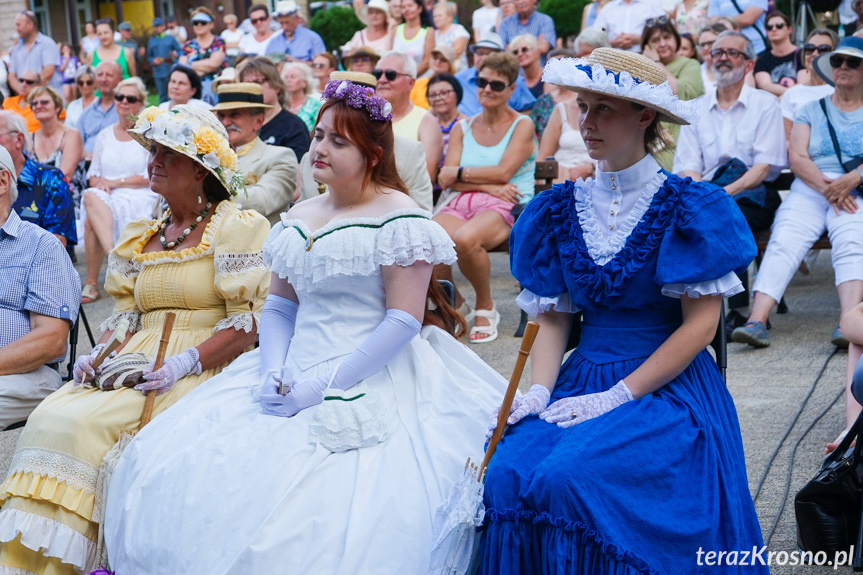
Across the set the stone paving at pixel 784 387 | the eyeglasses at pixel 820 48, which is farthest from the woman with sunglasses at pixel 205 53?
the eyeglasses at pixel 820 48

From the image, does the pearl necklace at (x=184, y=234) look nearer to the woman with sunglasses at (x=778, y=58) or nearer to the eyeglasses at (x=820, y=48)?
the eyeglasses at (x=820, y=48)

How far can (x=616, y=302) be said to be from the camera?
9.25 ft

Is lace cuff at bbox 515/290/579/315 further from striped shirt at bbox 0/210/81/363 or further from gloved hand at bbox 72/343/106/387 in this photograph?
striped shirt at bbox 0/210/81/363

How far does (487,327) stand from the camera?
6.35 meters

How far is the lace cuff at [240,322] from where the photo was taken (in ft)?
12.0

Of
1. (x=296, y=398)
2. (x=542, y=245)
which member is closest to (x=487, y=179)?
(x=542, y=245)

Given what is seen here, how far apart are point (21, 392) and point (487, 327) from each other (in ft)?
10.5

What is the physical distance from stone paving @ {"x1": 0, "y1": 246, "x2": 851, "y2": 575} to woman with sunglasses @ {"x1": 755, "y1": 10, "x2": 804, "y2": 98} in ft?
7.68

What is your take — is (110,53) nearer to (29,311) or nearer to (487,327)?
(487,327)

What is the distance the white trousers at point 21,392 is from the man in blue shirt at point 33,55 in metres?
10.7

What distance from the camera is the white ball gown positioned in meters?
2.66

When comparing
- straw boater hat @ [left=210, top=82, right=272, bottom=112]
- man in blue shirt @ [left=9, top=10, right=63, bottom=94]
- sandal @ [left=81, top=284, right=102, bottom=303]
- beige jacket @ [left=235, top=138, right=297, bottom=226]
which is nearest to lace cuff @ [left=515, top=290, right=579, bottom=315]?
beige jacket @ [left=235, top=138, right=297, bottom=226]

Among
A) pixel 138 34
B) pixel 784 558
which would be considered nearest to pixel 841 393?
pixel 784 558

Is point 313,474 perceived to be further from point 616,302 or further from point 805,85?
point 805,85
